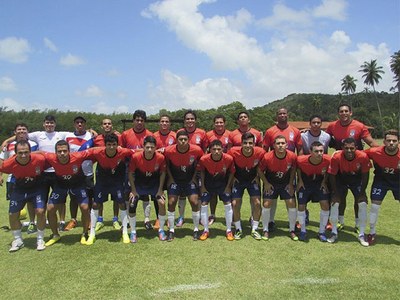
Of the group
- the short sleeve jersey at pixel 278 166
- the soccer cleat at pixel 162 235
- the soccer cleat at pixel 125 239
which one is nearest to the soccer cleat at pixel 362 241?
the short sleeve jersey at pixel 278 166

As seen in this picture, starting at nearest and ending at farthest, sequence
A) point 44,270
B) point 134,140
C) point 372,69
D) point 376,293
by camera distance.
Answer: point 376,293 < point 44,270 < point 134,140 < point 372,69

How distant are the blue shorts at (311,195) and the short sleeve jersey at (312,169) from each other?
93 millimetres

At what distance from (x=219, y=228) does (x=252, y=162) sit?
157 centimetres

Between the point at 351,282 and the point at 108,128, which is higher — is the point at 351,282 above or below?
below

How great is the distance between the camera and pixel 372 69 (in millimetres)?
70562

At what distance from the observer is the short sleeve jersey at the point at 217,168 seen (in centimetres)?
653

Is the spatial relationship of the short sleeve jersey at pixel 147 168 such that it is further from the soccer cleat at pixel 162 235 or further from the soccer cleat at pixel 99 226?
the soccer cleat at pixel 99 226

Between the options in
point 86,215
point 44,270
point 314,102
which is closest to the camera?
point 44,270

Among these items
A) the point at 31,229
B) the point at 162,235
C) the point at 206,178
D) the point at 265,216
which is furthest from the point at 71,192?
the point at 265,216

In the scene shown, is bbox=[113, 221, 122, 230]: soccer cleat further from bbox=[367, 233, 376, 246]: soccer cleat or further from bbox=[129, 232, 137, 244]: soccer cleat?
bbox=[367, 233, 376, 246]: soccer cleat

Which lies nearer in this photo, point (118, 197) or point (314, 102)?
point (118, 197)

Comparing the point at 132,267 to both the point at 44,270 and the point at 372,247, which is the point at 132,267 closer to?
the point at 44,270

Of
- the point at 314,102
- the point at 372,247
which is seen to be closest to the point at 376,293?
the point at 372,247

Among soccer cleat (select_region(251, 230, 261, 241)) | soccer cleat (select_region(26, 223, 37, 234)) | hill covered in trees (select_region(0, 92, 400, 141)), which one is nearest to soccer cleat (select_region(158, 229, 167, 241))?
soccer cleat (select_region(251, 230, 261, 241))
